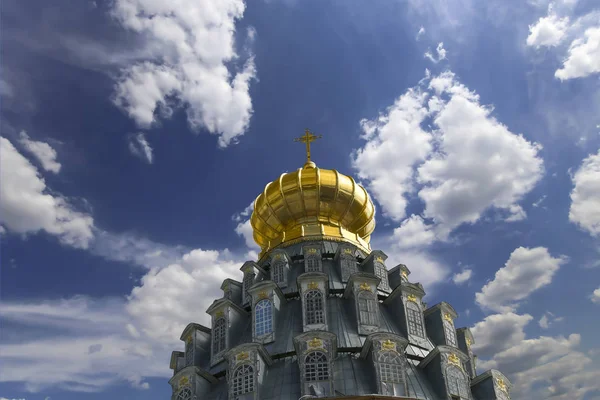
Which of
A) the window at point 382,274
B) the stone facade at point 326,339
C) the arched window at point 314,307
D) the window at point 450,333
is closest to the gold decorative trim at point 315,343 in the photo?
Result: the stone facade at point 326,339

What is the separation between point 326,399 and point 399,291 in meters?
9.17

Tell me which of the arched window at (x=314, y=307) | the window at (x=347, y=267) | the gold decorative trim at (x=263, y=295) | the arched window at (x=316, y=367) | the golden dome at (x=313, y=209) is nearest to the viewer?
the arched window at (x=316, y=367)

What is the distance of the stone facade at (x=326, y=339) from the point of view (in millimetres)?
26016

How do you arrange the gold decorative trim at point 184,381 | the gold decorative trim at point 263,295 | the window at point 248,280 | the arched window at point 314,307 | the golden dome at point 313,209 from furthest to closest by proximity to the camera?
the golden dome at point 313,209
the window at point 248,280
the gold decorative trim at point 263,295
the arched window at point 314,307
the gold decorative trim at point 184,381

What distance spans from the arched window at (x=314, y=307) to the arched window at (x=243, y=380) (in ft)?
13.8

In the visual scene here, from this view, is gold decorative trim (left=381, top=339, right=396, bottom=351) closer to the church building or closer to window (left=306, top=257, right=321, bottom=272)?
the church building

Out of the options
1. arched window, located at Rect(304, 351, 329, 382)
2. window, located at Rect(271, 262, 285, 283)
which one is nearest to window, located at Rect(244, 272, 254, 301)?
window, located at Rect(271, 262, 285, 283)

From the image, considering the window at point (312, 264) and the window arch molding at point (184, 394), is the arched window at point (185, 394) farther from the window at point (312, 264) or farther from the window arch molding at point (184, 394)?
the window at point (312, 264)

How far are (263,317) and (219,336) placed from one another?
277 centimetres

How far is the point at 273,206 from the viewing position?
39.8m

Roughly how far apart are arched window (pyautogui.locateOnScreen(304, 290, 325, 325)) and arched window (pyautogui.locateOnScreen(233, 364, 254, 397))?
4196 millimetres

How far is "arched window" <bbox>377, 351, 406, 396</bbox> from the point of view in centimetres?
2516

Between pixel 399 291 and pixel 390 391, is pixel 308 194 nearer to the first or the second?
pixel 399 291

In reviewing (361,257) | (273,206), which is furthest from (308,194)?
(361,257)
